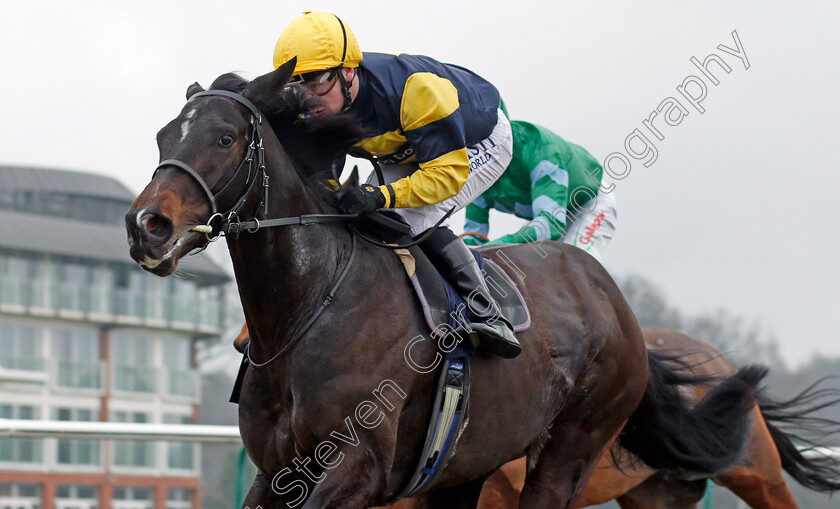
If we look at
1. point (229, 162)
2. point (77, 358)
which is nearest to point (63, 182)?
point (77, 358)

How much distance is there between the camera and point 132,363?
1081 inches

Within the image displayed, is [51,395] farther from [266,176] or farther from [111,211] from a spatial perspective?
[266,176]

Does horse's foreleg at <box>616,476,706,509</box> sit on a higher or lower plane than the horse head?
lower

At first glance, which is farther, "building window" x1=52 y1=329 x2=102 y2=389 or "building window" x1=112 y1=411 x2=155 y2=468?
"building window" x1=52 y1=329 x2=102 y2=389

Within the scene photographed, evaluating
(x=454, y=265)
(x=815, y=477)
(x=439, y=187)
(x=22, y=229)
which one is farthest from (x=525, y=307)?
(x=22, y=229)

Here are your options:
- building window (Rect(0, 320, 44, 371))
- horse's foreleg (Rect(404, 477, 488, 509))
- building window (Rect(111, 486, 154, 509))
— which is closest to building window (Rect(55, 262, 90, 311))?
building window (Rect(0, 320, 44, 371))

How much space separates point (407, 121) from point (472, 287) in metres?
0.59

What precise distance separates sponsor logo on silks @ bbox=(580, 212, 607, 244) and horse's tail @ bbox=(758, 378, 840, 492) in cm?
147

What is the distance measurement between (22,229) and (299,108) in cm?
2568

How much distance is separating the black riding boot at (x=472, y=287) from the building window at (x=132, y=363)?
24.1 metres

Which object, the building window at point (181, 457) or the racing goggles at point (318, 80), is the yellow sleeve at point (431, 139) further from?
the building window at point (181, 457)

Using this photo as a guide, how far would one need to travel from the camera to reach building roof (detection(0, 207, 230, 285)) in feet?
86.3

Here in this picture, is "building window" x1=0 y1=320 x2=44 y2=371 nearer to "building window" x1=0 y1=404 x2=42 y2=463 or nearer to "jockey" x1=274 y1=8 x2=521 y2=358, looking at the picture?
"building window" x1=0 y1=404 x2=42 y2=463

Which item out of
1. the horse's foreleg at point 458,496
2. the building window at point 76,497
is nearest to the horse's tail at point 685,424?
the horse's foreleg at point 458,496
